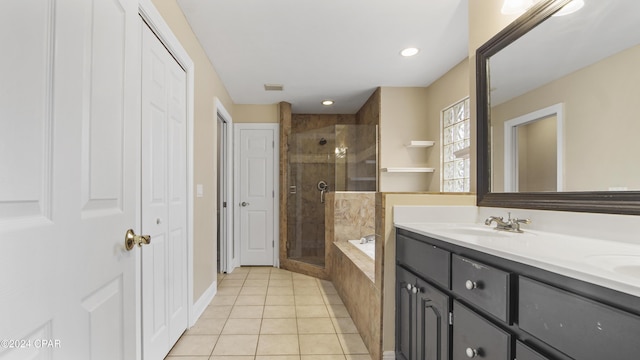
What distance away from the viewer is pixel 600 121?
1.08 meters

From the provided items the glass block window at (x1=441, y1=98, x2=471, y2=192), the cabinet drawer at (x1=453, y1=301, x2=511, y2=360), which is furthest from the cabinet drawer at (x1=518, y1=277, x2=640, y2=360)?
the glass block window at (x1=441, y1=98, x2=471, y2=192)

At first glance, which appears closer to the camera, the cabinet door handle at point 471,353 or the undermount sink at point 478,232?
the cabinet door handle at point 471,353

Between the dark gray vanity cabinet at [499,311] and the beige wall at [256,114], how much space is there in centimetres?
311

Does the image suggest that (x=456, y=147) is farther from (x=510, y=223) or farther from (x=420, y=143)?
(x=510, y=223)

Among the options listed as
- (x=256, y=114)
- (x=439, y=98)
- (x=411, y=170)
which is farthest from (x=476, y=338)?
(x=256, y=114)

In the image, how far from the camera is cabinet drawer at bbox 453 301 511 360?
35.3 inches

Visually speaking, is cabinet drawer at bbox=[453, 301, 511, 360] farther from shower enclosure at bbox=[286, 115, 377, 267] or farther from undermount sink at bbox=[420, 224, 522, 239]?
shower enclosure at bbox=[286, 115, 377, 267]

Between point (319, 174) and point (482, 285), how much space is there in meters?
3.15

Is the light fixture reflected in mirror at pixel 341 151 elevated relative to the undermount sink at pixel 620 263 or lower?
elevated

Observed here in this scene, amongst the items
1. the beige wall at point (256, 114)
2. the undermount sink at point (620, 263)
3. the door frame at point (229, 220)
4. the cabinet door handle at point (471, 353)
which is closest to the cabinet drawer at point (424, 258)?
the cabinet door handle at point (471, 353)

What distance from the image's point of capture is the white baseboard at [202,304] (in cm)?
229

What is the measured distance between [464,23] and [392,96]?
1381 mm

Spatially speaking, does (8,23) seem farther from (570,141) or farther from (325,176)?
(325,176)

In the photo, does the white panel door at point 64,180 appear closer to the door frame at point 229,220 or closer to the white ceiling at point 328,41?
the white ceiling at point 328,41
